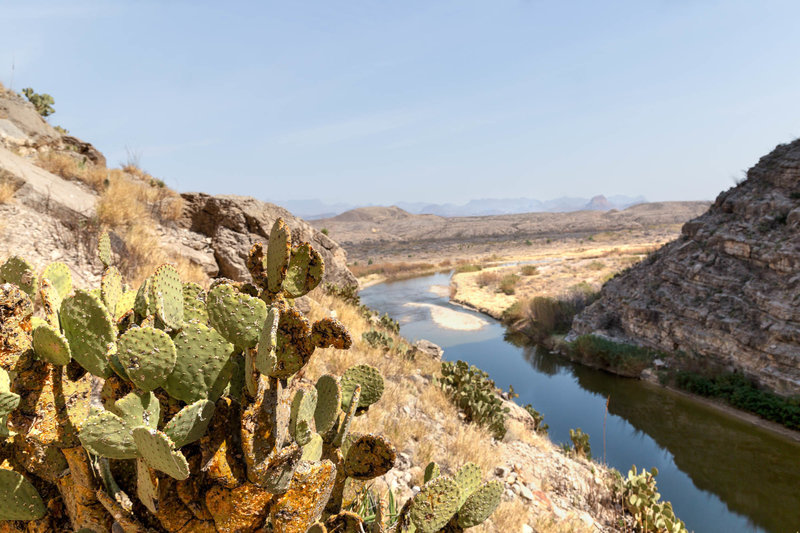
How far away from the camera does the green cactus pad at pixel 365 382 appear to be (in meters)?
2.34

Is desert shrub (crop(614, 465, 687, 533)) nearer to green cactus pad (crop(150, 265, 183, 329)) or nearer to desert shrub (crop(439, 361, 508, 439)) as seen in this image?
desert shrub (crop(439, 361, 508, 439))

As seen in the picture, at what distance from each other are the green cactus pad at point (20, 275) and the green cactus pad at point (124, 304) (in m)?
0.33

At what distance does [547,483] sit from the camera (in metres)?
5.29

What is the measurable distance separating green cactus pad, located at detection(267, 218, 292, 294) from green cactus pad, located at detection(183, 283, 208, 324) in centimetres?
41

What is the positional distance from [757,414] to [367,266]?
108ft

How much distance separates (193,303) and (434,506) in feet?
4.69

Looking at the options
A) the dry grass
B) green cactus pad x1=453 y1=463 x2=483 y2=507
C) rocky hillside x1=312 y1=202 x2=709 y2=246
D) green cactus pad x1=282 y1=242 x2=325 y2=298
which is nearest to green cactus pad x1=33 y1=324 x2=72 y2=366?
green cactus pad x1=282 y1=242 x2=325 y2=298

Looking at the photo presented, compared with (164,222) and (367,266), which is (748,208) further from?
(367,266)

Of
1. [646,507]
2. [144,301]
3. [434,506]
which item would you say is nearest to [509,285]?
[646,507]

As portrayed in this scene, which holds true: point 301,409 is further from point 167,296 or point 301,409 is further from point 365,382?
point 365,382

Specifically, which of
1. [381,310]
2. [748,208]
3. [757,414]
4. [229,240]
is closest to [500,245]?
[381,310]

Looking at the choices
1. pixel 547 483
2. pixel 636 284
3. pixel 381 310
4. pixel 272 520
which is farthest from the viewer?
pixel 381 310

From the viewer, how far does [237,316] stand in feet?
4.78

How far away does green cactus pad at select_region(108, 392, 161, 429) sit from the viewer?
1.32 metres
